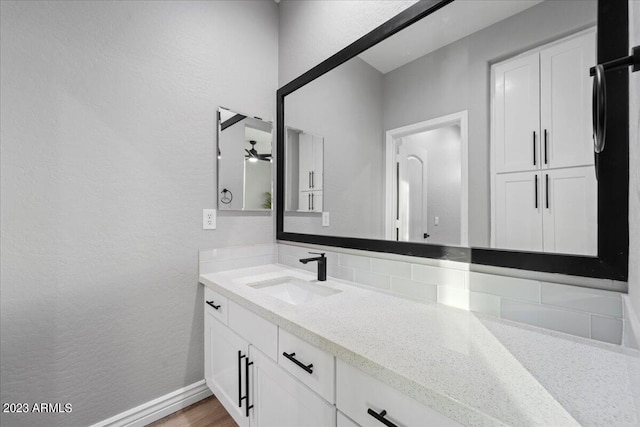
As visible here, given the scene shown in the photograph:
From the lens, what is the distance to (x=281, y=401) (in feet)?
3.27

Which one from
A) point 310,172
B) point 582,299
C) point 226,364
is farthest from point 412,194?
point 226,364

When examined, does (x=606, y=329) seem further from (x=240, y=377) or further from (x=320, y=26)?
(x=320, y=26)

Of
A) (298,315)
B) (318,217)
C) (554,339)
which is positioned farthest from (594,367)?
(318,217)

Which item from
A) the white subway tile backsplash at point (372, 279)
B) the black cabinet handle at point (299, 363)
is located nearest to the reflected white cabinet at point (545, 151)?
the white subway tile backsplash at point (372, 279)

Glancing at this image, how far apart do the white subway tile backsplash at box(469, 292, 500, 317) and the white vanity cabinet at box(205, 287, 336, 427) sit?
0.59m

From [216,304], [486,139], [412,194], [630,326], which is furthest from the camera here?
[216,304]

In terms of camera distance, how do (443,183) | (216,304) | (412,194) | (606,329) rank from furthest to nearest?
(216,304), (412,194), (443,183), (606,329)

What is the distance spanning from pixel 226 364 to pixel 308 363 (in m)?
0.74

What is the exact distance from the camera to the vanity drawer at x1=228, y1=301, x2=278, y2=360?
104 cm

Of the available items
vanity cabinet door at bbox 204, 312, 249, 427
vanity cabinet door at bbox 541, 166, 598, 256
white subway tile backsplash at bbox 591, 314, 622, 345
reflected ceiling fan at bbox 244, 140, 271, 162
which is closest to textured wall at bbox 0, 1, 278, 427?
vanity cabinet door at bbox 204, 312, 249, 427

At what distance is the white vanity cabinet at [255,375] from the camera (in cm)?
87

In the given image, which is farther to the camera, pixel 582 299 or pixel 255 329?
pixel 255 329

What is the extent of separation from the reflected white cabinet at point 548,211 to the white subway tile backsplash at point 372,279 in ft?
1.65

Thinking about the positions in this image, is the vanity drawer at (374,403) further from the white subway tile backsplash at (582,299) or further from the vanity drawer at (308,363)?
the white subway tile backsplash at (582,299)
